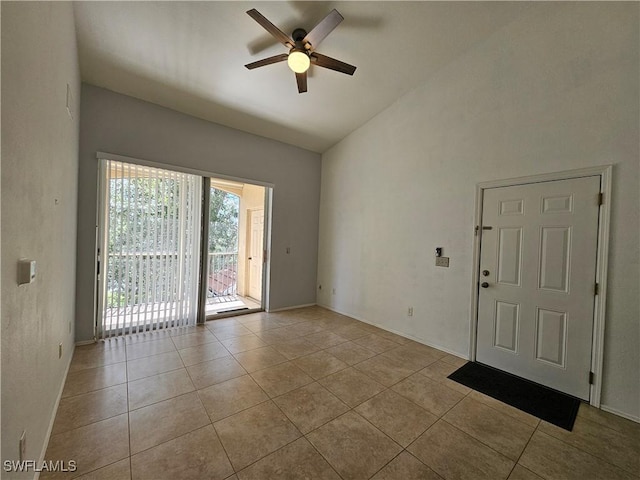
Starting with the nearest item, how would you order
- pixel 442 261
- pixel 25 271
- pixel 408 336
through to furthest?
pixel 25 271 < pixel 442 261 < pixel 408 336

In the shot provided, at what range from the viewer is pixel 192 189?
380cm

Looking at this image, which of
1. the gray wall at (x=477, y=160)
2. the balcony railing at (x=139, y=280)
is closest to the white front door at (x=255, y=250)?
the gray wall at (x=477, y=160)

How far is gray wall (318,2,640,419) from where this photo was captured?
85.6 inches

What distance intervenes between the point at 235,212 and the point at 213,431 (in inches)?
193

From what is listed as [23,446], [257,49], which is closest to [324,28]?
[257,49]

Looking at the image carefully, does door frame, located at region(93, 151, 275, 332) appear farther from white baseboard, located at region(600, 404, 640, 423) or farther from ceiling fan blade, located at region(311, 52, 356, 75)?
white baseboard, located at region(600, 404, 640, 423)

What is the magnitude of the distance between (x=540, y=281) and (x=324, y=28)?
316 cm

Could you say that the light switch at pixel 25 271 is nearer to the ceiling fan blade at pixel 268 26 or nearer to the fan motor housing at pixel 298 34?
the ceiling fan blade at pixel 268 26

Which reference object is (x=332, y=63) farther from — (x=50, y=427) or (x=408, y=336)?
(x=50, y=427)

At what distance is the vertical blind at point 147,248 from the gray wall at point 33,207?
3.47ft

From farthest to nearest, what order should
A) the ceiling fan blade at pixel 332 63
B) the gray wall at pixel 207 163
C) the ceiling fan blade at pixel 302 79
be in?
the gray wall at pixel 207 163
the ceiling fan blade at pixel 302 79
the ceiling fan blade at pixel 332 63

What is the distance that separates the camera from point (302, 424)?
6.38ft

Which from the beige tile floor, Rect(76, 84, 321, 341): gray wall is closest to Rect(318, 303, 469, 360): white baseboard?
the beige tile floor

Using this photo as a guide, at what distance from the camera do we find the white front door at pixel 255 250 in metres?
5.62
